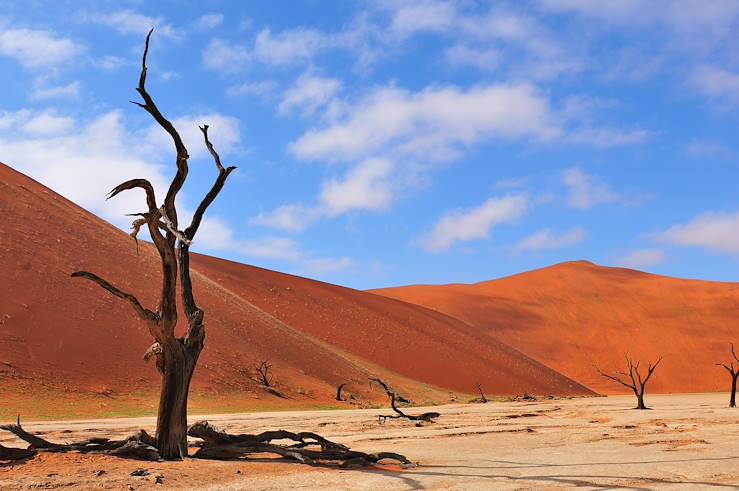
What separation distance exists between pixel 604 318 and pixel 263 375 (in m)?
62.1

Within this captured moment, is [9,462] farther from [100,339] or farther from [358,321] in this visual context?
[358,321]

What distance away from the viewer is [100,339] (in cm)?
3653

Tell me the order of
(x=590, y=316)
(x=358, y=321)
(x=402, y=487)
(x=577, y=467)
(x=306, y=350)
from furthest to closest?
1. (x=590, y=316)
2. (x=358, y=321)
3. (x=306, y=350)
4. (x=577, y=467)
5. (x=402, y=487)

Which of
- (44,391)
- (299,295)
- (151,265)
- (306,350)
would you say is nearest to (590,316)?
(299,295)

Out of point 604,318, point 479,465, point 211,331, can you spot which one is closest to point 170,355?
point 479,465

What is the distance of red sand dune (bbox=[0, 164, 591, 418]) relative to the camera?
1356 inches

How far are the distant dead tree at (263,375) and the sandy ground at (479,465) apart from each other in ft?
64.8

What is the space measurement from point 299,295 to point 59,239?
29.3 meters

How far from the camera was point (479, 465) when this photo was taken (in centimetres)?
1166

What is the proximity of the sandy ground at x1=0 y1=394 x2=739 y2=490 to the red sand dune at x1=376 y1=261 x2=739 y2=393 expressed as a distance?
56.7 meters

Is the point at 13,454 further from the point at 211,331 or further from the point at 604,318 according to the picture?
the point at 604,318

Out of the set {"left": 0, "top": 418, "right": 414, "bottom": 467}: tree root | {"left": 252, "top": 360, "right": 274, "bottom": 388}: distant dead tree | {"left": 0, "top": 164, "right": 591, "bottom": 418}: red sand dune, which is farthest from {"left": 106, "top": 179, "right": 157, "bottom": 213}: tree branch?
{"left": 252, "top": 360, "right": 274, "bottom": 388}: distant dead tree

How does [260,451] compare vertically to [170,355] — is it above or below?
below

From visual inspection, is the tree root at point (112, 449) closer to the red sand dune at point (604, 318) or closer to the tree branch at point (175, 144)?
the tree branch at point (175, 144)
